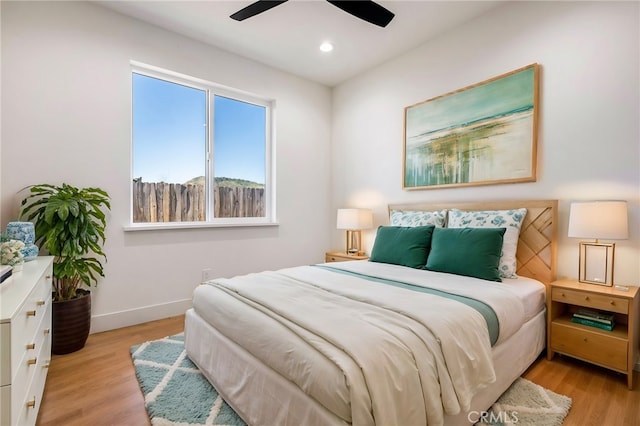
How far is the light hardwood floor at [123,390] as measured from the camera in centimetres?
158

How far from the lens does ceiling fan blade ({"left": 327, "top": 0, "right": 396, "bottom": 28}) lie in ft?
6.66

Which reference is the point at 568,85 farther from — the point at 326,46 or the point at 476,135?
the point at 326,46

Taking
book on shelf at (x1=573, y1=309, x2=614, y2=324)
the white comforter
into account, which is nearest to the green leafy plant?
the white comforter

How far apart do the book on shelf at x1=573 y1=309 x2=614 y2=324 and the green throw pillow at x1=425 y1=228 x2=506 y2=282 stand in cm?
58

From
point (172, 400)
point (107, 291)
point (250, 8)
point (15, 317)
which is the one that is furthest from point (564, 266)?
point (107, 291)

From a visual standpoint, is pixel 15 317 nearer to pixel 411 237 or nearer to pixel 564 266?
pixel 411 237

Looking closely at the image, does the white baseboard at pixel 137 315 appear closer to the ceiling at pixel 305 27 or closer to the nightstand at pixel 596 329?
the ceiling at pixel 305 27

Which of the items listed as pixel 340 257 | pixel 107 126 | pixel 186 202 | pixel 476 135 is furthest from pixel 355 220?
pixel 107 126

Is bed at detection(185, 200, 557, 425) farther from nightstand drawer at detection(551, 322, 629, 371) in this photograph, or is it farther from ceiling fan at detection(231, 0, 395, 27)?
ceiling fan at detection(231, 0, 395, 27)

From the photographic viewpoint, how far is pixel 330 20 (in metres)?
2.86

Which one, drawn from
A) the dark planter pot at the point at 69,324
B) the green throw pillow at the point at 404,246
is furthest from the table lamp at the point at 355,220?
the dark planter pot at the point at 69,324

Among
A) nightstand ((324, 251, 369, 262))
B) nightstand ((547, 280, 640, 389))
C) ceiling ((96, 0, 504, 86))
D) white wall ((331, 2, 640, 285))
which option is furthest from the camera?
nightstand ((324, 251, 369, 262))

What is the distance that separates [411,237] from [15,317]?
8.15ft

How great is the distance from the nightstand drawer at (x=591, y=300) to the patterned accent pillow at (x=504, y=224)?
0.30 m
